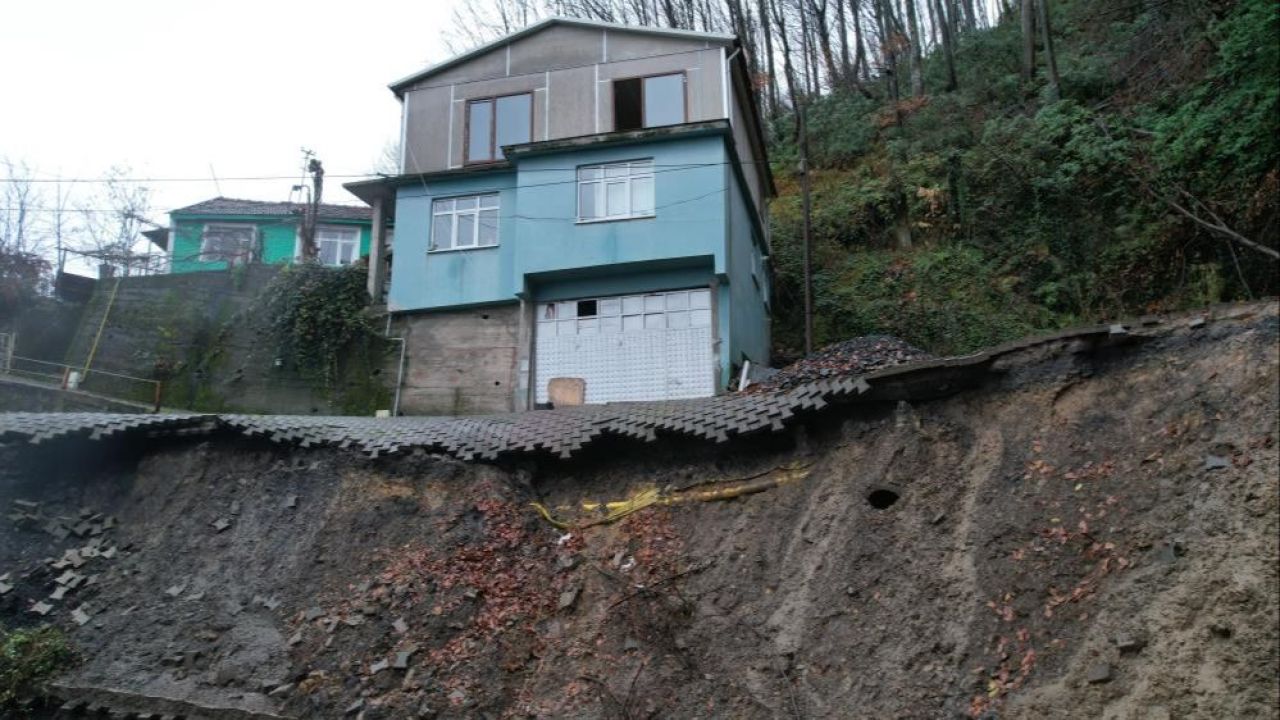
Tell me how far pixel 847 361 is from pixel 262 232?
70.5 ft

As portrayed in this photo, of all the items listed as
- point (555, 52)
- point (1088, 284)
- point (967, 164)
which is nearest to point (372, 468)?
point (555, 52)

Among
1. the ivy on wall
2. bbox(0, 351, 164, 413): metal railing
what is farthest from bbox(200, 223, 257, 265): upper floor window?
the ivy on wall

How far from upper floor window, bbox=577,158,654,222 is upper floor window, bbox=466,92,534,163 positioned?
7.22ft

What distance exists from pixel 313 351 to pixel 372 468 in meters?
8.68

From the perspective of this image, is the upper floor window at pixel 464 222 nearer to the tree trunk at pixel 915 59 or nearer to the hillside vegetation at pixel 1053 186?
the hillside vegetation at pixel 1053 186

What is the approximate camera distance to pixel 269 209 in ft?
97.7

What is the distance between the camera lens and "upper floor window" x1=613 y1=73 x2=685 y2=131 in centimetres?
1945

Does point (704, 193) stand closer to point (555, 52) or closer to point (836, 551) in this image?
point (555, 52)

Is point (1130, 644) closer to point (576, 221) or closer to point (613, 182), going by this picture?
point (576, 221)

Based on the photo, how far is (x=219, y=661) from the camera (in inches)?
437

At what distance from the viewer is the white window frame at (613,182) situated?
1867 centimetres

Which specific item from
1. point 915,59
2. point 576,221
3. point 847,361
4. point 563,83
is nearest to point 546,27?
point 563,83

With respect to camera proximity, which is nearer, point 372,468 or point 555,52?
point 372,468

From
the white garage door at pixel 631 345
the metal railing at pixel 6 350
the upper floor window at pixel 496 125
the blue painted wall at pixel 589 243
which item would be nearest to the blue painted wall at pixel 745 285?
the blue painted wall at pixel 589 243
